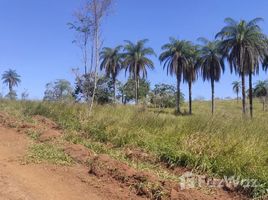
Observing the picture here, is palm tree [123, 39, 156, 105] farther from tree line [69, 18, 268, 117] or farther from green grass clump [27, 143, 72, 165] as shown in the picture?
green grass clump [27, 143, 72, 165]

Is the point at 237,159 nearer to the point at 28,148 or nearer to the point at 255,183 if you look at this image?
the point at 255,183

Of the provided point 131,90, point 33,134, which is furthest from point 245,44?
point 33,134

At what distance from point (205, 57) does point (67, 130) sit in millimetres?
47634

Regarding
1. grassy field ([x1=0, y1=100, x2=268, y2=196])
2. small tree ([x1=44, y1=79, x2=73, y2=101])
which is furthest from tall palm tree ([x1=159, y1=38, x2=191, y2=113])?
grassy field ([x1=0, y1=100, x2=268, y2=196])

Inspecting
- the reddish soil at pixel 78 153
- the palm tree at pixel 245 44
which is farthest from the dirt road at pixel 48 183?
Result: the palm tree at pixel 245 44

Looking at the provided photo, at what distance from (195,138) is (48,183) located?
3.67m

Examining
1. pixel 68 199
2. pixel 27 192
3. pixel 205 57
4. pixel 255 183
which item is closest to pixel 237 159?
pixel 255 183

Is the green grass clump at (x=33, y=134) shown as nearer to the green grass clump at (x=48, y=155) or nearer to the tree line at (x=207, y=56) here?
the green grass clump at (x=48, y=155)

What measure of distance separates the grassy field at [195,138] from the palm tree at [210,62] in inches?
1788

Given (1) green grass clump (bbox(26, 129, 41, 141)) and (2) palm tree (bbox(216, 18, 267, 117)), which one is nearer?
(1) green grass clump (bbox(26, 129, 41, 141))

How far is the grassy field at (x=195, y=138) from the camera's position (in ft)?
25.1

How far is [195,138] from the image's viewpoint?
9469 millimetres

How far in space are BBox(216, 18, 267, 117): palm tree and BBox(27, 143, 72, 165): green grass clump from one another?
3762 centimetres

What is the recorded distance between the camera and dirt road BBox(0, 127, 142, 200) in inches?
259
